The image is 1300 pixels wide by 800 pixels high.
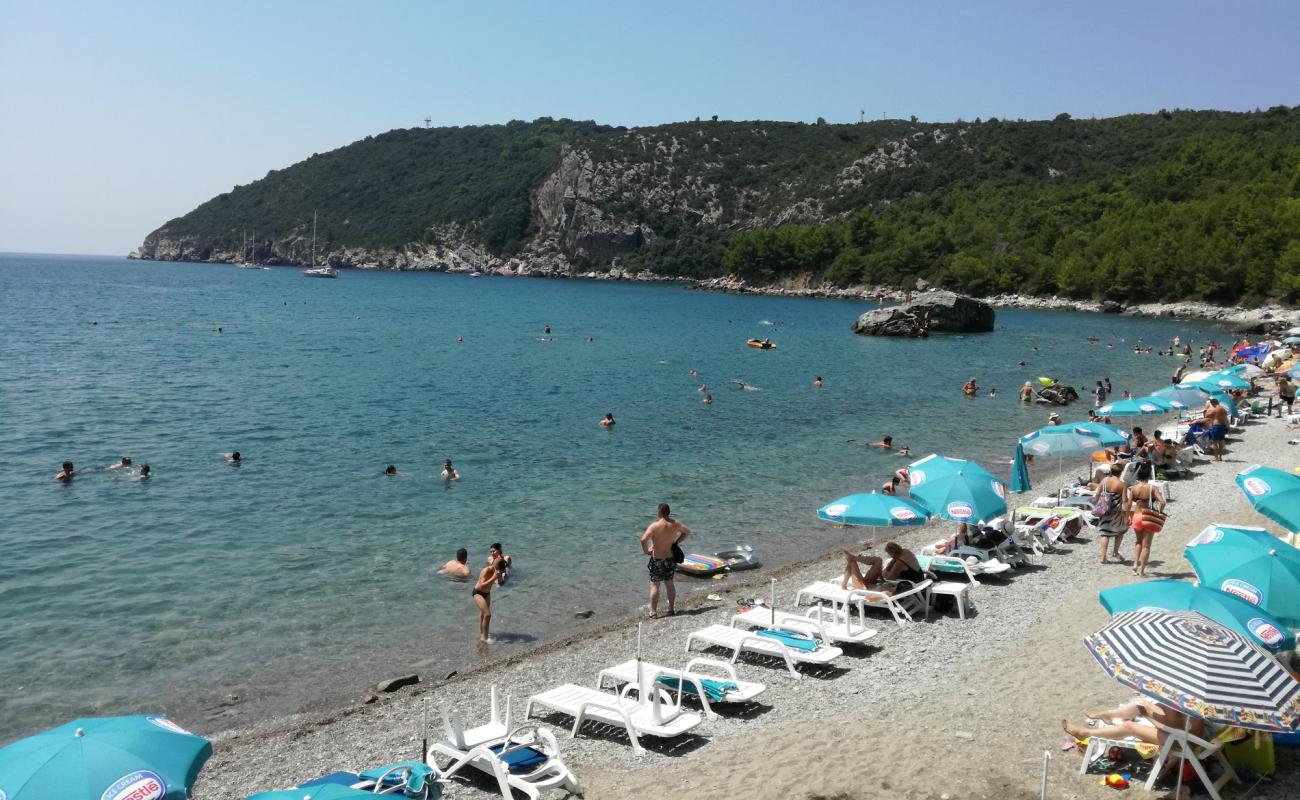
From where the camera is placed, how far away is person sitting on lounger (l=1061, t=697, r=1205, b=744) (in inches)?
301

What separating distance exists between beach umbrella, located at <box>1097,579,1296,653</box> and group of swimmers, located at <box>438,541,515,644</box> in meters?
8.29

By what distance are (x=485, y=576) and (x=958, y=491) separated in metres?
7.07

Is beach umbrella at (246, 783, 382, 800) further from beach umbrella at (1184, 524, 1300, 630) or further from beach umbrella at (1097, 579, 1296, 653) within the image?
beach umbrella at (1184, 524, 1300, 630)

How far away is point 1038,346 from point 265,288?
104160 millimetres

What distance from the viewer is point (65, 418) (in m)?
30.7

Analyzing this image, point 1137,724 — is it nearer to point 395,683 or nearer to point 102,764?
point 102,764

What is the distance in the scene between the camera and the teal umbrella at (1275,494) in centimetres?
1197

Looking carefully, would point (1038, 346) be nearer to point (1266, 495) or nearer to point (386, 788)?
point (1266, 495)

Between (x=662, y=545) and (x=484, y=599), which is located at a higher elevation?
(x=662, y=545)

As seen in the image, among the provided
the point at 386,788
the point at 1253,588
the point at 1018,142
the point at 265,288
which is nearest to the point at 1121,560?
the point at 1253,588

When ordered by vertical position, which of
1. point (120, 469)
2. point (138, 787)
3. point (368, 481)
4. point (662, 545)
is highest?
point (138, 787)

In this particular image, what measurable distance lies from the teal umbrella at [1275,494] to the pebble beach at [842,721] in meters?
2.36

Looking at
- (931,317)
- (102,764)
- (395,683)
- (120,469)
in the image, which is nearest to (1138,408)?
(395,683)

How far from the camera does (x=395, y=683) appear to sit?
461 inches
